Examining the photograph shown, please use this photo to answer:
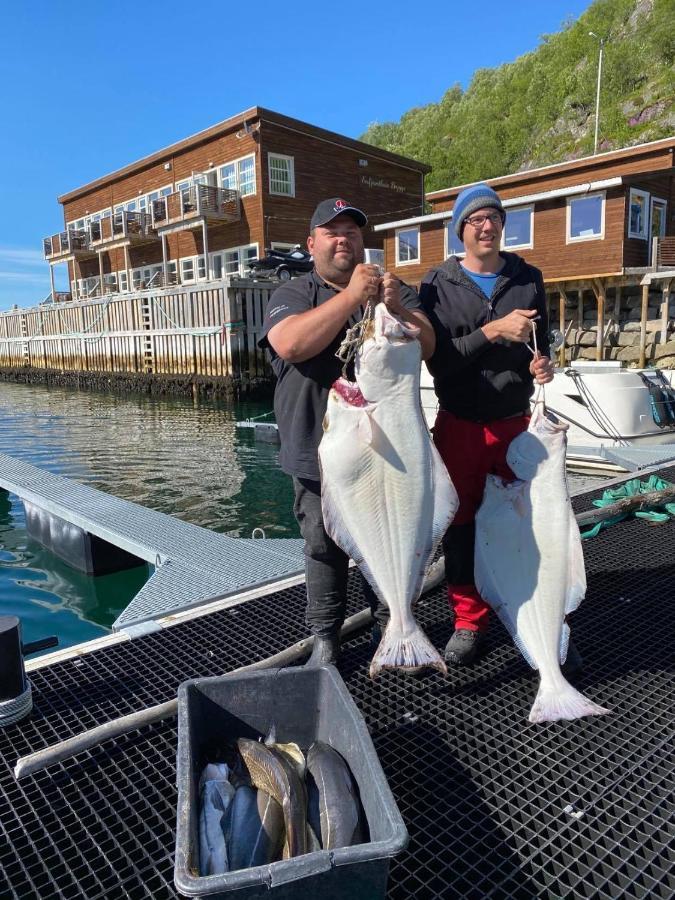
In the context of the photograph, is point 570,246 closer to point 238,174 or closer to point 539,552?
point 238,174

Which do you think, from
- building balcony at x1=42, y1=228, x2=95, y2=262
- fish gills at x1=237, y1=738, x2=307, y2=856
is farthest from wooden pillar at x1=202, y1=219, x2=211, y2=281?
fish gills at x1=237, y1=738, x2=307, y2=856

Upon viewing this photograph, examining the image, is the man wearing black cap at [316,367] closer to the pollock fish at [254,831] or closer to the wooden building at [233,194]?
the pollock fish at [254,831]

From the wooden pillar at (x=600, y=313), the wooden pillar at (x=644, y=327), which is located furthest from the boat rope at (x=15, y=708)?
the wooden pillar at (x=600, y=313)

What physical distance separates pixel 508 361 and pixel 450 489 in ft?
2.89

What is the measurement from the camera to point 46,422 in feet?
73.4

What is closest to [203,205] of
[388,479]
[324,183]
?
[324,183]

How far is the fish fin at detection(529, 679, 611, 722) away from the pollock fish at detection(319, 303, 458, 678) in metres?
0.47

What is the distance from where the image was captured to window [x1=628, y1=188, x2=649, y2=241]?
68.5 ft

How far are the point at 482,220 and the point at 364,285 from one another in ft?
3.22

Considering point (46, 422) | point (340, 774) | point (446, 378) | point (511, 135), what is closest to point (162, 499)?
point (446, 378)

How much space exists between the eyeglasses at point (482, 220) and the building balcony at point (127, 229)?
33.3 metres

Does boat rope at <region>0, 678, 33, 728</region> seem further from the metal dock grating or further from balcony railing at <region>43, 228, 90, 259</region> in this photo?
balcony railing at <region>43, 228, 90, 259</region>

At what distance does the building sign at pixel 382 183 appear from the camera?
3177 cm

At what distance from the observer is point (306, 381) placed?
2.95 m
